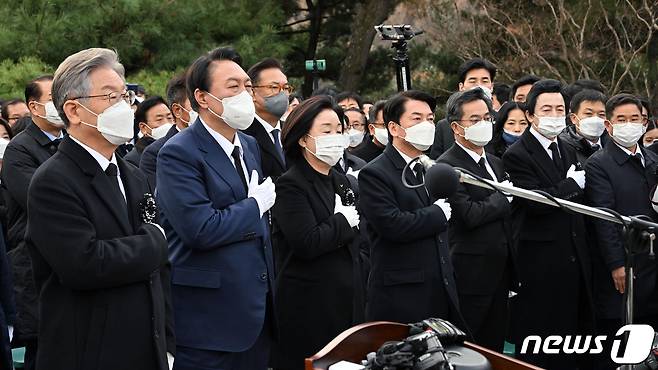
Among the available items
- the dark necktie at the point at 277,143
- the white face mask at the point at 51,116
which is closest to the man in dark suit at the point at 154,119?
the white face mask at the point at 51,116

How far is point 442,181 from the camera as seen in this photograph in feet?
11.3

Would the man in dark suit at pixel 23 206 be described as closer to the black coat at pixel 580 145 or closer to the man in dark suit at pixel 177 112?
the man in dark suit at pixel 177 112

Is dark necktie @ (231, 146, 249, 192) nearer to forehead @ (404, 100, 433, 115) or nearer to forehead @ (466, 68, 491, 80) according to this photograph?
forehead @ (404, 100, 433, 115)

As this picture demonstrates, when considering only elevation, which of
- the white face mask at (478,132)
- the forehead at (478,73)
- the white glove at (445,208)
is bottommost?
the white glove at (445,208)

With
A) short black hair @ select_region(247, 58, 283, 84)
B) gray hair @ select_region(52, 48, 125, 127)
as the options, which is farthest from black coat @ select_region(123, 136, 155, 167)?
gray hair @ select_region(52, 48, 125, 127)

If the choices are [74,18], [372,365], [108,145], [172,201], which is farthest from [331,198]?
[74,18]

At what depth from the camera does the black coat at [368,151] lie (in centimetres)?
816

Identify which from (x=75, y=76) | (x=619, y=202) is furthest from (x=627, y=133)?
(x=75, y=76)

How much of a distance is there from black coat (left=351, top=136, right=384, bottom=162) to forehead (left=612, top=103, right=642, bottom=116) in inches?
84.6

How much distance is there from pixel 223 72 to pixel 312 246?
3.29 feet

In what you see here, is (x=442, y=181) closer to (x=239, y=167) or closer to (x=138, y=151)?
(x=239, y=167)

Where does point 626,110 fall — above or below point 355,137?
above

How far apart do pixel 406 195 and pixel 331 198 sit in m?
0.45

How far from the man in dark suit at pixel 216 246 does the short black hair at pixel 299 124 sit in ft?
2.50
